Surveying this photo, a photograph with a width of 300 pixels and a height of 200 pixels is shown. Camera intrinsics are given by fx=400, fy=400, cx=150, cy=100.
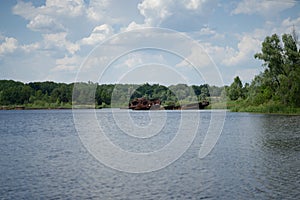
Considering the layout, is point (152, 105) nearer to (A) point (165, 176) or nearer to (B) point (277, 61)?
(B) point (277, 61)

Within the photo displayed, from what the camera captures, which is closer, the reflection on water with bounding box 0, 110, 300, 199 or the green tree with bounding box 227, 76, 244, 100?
the reflection on water with bounding box 0, 110, 300, 199

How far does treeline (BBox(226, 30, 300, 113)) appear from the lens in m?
60.2

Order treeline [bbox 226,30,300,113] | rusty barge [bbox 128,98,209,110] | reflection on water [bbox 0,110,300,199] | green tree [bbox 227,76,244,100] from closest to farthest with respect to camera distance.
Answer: reflection on water [bbox 0,110,300,199] < treeline [bbox 226,30,300,113] < rusty barge [bbox 128,98,209,110] < green tree [bbox 227,76,244,100]

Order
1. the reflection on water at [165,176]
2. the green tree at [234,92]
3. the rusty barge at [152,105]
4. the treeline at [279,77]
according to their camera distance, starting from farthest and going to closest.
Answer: the green tree at [234,92]
the rusty barge at [152,105]
the treeline at [279,77]
the reflection on water at [165,176]

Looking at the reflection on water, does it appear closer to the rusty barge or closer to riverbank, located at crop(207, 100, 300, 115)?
riverbank, located at crop(207, 100, 300, 115)

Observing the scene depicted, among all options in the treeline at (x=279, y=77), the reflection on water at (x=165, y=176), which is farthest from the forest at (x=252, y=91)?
the reflection on water at (x=165, y=176)

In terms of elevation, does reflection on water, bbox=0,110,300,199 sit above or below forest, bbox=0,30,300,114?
below

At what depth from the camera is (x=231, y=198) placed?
1231cm

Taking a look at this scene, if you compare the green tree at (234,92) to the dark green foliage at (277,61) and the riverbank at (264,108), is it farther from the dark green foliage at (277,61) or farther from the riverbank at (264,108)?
the dark green foliage at (277,61)

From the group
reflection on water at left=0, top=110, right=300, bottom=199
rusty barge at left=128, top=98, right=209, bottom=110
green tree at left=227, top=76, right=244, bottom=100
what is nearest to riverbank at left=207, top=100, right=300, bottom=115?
rusty barge at left=128, top=98, right=209, bottom=110

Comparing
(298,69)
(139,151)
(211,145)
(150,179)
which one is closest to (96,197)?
(150,179)

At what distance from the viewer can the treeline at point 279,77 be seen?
197 feet

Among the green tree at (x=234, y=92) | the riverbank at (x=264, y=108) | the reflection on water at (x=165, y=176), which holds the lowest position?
the reflection on water at (x=165, y=176)

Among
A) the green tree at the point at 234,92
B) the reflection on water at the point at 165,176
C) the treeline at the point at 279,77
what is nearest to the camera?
the reflection on water at the point at 165,176
